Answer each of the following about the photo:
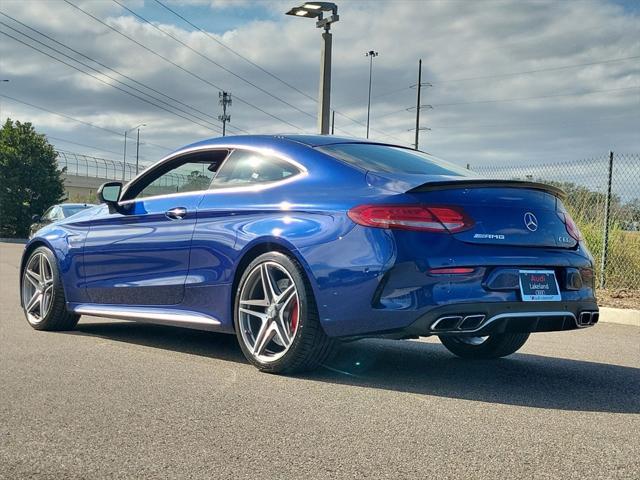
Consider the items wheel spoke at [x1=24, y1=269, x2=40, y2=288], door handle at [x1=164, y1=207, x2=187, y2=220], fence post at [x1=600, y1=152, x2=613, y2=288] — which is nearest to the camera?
door handle at [x1=164, y1=207, x2=187, y2=220]

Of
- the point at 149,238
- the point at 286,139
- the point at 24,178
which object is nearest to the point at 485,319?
the point at 286,139

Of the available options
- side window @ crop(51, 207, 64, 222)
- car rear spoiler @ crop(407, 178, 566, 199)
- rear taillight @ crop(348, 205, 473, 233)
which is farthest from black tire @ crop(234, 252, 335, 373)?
side window @ crop(51, 207, 64, 222)

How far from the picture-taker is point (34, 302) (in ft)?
21.2

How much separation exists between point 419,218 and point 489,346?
5.54 ft

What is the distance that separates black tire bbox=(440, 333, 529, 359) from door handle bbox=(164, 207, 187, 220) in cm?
200

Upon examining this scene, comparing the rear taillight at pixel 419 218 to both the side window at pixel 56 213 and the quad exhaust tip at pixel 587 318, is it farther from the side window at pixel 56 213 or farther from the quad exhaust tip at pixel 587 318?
the side window at pixel 56 213

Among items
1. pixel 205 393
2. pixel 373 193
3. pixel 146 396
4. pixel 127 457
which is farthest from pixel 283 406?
pixel 373 193

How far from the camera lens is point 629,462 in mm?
2850

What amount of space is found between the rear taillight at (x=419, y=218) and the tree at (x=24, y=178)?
3206cm

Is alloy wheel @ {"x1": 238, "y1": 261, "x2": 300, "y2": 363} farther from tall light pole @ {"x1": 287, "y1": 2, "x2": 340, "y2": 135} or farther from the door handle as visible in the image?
tall light pole @ {"x1": 287, "y1": 2, "x2": 340, "y2": 135}

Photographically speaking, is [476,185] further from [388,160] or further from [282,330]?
[282,330]

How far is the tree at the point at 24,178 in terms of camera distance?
108 feet

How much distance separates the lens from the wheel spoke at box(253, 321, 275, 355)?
4.43 metres

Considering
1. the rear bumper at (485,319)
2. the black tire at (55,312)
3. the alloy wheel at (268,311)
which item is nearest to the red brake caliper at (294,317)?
the alloy wheel at (268,311)
